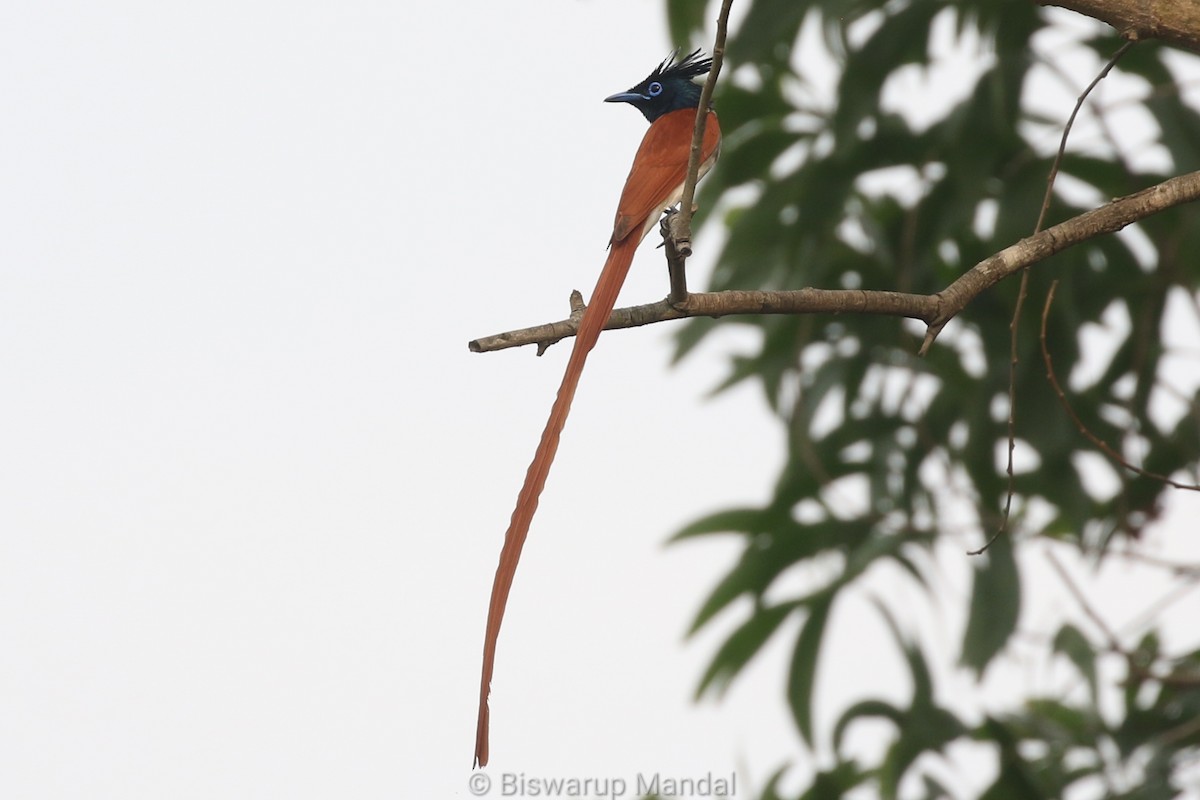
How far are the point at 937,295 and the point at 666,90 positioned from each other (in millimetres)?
1258

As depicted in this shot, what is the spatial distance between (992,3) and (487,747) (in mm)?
2713

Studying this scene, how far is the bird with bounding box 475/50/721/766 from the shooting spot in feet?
4.36

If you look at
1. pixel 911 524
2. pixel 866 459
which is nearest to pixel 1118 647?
pixel 911 524

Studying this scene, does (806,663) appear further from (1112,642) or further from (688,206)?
(688,206)

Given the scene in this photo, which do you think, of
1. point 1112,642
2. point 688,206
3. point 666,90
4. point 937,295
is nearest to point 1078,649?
point 1112,642

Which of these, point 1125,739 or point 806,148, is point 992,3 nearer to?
point 806,148

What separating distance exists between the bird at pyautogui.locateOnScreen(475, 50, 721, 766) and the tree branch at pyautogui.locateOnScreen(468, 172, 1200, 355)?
0.30ft

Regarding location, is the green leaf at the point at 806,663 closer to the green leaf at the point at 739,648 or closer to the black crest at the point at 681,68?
the green leaf at the point at 739,648

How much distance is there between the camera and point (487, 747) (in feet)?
4.14

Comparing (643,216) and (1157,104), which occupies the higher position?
(1157,104)

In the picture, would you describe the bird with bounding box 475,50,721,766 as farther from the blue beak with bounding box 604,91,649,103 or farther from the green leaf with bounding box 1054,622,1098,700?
the green leaf with bounding box 1054,622,1098,700

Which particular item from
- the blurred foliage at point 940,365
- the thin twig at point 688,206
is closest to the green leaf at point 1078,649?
the blurred foliage at point 940,365

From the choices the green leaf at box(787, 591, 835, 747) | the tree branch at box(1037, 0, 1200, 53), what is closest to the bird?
the tree branch at box(1037, 0, 1200, 53)

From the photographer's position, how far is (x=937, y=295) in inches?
60.6
